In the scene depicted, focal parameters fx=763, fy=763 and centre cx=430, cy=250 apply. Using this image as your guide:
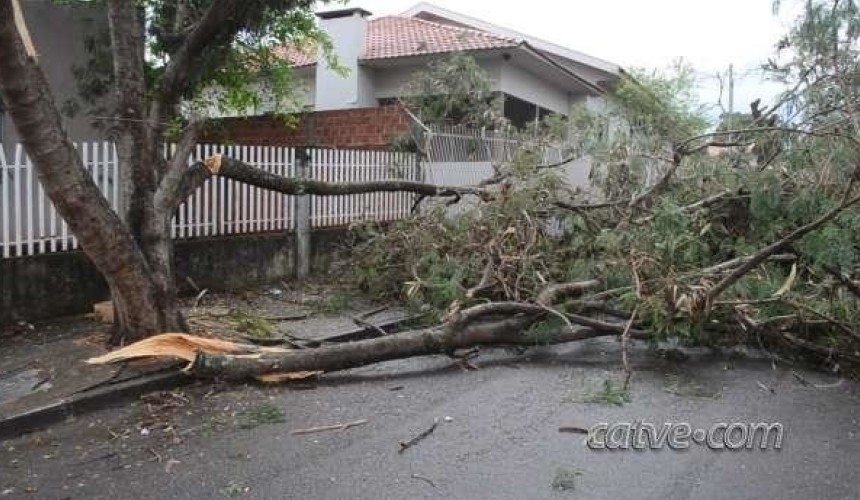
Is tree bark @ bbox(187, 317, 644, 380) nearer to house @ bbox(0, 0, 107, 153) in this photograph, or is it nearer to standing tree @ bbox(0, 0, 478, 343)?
standing tree @ bbox(0, 0, 478, 343)

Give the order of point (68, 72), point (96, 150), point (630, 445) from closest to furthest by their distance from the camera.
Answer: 1. point (630, 445)
2. point (96, 150)
3. point (68, 72)

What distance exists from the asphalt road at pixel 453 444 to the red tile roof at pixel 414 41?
10228 mm

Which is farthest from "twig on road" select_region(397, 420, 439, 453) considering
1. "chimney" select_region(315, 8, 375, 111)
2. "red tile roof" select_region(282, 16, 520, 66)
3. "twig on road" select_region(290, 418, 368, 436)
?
"chimney" select_region(315, 8, 375, 111)

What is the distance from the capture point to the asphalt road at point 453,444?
3852mm

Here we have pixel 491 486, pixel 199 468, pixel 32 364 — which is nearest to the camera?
pixel 491 486

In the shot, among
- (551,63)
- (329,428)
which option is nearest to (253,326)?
(329,428)

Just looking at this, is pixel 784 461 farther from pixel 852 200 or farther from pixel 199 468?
pixel 199 468

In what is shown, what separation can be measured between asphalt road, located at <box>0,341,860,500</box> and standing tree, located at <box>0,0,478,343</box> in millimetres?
1055

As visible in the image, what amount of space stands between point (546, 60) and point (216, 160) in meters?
12.7

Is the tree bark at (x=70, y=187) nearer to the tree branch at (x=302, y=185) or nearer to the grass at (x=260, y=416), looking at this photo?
the tree branch at (x=302, y=185)

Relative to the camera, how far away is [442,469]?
4086 millimetres

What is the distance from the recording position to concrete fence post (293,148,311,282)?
10016mm

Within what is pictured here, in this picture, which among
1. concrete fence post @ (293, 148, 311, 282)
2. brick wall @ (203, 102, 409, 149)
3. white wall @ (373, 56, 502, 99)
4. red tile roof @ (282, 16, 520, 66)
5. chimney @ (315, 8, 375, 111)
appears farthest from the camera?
chimney @ (315, 8, 375, 111)

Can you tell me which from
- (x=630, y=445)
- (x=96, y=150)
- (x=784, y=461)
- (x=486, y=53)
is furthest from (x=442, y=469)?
(x=486, y=53)
